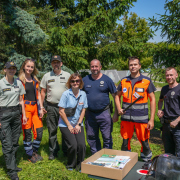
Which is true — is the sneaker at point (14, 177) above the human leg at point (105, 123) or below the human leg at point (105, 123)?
below

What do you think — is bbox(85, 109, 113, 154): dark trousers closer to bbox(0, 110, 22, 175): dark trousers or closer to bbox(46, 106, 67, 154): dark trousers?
bbox(46, 106, 67, 154): dark trousers

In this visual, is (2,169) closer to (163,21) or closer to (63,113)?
(63,113)

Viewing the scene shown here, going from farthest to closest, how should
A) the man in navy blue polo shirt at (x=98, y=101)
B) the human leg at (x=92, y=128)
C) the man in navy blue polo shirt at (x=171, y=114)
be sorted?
the human leg at (x=92, y=128) → the man in navy blue polo shirt at (x=98, y=101) → the man in navy blue polo shirt at (x=171, y=114)

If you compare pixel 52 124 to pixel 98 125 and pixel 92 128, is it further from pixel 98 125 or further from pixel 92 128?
pixel 98 125

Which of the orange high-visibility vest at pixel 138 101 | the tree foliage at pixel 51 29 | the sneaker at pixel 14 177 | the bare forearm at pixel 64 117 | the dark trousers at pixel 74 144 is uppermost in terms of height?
the tree foliage at pixel 51 29

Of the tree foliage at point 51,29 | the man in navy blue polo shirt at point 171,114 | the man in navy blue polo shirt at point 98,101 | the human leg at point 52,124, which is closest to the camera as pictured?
the man in navy blue polo shirt at point 171,114

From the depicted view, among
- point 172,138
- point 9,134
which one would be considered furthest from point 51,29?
point 172,138

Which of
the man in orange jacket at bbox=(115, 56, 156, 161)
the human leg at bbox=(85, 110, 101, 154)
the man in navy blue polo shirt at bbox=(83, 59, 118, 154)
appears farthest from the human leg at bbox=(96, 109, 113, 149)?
the man in orange jacket at bbox=(115, 56, 156, 161)

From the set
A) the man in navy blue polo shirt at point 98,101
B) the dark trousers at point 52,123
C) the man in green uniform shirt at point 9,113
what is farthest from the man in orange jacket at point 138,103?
the man in green uniform shirt at point 9,113

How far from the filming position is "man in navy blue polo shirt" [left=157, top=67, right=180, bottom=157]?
3662 mm

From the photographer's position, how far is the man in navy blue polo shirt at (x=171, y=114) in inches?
144

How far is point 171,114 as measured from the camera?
3734 millimetres

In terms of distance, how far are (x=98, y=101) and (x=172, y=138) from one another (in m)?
1.55

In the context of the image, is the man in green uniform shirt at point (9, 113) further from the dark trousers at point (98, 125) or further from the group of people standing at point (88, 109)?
the dark trousers at point (98, 125)
